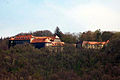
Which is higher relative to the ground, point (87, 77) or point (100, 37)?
point (100, 37)

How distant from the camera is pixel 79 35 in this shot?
5628cm

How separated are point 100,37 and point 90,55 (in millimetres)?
19261

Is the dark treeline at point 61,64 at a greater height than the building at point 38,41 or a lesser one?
lesser

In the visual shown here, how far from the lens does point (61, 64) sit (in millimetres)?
28078

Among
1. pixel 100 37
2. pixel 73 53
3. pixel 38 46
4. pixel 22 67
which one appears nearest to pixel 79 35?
pixel 100 37

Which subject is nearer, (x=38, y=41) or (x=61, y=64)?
(x=61, y=64)

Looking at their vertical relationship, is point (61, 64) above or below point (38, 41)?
below

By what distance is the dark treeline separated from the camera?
23.6 metres

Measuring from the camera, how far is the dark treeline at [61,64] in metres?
23.6

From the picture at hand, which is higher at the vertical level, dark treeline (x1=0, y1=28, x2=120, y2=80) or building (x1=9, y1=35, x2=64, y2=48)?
building (x1=9, y1=35, x2=64, y2=48)

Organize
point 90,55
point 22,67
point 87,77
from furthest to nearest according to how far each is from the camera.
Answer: point 90,55, point 22,67, point 87,77

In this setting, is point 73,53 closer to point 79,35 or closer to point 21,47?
point 21,47

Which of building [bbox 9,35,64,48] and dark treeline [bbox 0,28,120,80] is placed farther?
building [bbox 9,35,64,48]

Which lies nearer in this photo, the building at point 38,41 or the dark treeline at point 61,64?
the dark treeline at point 61,64
